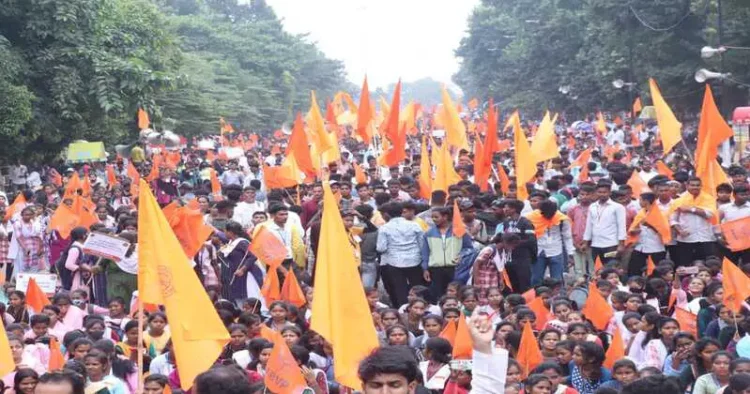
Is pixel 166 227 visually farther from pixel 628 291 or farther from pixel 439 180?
pixel 439 180

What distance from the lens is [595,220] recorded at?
14.0m

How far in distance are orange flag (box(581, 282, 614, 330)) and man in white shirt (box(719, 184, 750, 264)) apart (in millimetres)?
3047

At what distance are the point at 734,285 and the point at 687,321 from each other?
0.43 m

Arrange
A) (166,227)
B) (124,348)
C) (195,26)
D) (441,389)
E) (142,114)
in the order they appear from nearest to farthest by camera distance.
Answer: (166,227) < (441,389) < (124,348) < (142,114) < (195,26)

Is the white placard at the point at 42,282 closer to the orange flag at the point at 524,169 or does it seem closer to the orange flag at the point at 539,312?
the orange flag at the point at 539,312

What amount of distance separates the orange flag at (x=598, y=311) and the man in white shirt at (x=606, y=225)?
125 inches

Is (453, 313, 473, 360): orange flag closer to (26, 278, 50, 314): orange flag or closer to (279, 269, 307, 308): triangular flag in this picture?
(279, 269, 307, 308): triangular flag

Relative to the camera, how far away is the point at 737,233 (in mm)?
12930

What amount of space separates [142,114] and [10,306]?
16504 millimetres

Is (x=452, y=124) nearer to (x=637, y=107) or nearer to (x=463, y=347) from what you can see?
(x=463, y=347)

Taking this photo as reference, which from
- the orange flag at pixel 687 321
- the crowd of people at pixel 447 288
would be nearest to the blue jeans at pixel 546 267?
the crowd of people at pixel 447 288

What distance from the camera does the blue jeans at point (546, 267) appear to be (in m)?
13.4

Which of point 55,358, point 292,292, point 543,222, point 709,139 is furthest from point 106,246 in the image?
point 709,139

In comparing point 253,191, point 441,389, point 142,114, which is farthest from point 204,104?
point 441,389
